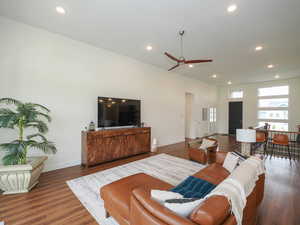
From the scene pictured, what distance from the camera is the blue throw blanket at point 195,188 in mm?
1638

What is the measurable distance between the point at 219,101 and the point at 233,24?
7.88 metres

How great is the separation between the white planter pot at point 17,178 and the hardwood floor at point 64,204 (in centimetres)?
11

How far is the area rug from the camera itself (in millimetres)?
2076

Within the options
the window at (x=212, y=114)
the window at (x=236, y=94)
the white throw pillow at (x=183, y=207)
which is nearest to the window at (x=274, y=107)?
the window at (x=236, y=94)

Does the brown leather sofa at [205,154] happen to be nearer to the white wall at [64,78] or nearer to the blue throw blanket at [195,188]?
the blue throw blanket at [195,188]

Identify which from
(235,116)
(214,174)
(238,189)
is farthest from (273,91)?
(238,189)

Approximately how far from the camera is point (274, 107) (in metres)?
7.95

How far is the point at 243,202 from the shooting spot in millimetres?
1131

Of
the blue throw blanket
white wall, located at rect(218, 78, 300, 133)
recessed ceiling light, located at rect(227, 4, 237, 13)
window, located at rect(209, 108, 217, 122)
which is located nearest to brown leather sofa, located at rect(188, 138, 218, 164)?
the blue throw blanket

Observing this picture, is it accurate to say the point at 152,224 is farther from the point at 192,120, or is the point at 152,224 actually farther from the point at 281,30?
the point at 192,120

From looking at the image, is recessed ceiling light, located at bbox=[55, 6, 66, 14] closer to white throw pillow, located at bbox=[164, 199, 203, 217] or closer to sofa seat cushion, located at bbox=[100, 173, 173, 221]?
sofa seat cushion, located at bbox=[100, 173, 173, 221]

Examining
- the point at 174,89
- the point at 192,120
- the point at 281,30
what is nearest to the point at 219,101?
the point at 192,120

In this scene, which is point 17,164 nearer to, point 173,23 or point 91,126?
point 91,126

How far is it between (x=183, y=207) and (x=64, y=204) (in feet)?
6.71
